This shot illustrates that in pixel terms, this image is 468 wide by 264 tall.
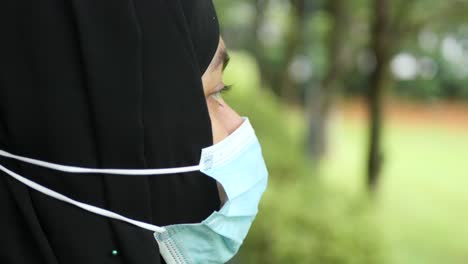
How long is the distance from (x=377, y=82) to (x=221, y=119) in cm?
377

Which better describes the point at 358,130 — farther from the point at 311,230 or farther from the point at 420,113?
the point at 311,230

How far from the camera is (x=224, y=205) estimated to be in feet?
4.54

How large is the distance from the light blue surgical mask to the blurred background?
1946 millimetres

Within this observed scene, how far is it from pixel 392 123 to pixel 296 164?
40.3 feet

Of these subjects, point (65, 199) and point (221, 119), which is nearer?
point (65, 199)

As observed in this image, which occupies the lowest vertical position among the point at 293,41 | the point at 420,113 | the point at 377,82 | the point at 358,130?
the point at 420,113

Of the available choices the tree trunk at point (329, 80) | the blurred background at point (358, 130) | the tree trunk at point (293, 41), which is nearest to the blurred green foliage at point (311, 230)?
the blurred background at point (358, 130)

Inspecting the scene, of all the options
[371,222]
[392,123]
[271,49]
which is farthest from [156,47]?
[392,123]

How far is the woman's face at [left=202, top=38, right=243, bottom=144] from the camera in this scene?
53.1 inches

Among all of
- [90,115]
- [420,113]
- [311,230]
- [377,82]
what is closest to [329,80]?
[377,82]

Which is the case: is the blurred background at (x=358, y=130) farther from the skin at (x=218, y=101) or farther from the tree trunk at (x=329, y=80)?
the skin at (x=218, y=101)

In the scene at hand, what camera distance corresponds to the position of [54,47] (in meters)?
1.08

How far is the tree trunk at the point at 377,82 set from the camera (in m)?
4.61

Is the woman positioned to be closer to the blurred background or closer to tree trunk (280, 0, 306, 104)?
the blurred background
